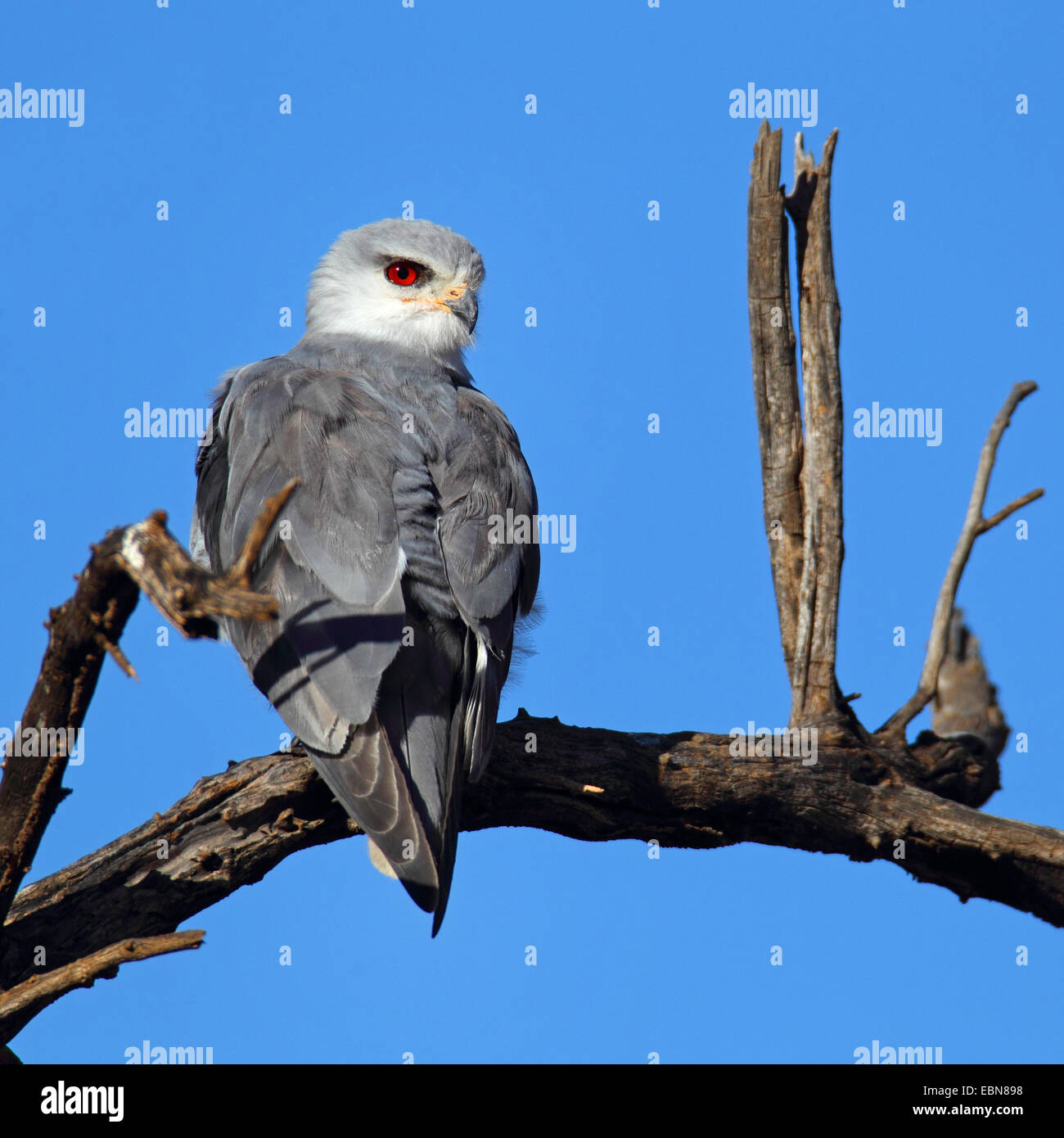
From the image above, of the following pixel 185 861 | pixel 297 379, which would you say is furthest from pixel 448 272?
pixel 185 861

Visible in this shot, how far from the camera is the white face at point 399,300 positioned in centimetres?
684

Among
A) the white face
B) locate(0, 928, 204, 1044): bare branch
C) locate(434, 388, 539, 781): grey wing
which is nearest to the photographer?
locate(0, 928, 204, 1044): bare branch

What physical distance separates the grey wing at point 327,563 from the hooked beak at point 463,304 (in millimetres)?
1385

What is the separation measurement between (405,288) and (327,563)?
272 cm

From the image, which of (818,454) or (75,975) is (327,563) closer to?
(75,975)

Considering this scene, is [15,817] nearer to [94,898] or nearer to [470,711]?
[94,898]

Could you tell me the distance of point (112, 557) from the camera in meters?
3.30

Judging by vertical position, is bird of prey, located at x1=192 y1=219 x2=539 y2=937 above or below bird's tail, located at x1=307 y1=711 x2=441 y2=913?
above

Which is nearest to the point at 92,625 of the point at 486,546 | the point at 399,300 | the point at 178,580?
the point at 178,580

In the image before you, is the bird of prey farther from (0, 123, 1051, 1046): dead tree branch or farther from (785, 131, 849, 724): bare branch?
(785, 131, 849, 724): bare branch

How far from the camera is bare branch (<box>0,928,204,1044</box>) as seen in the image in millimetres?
3443

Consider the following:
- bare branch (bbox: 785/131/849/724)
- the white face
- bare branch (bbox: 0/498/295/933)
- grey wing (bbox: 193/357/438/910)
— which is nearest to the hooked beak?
the white face
